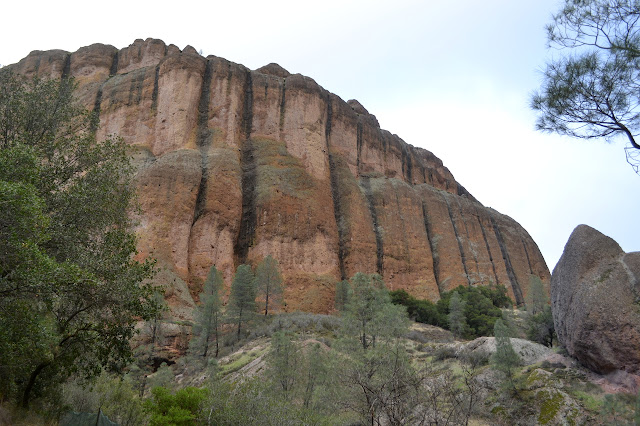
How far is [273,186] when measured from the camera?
182ft

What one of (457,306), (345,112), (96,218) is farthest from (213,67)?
(96,218)

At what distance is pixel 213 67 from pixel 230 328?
37.8 meters

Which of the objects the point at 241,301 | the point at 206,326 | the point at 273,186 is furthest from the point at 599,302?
the point at 273,186

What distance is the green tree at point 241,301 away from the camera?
120 feet

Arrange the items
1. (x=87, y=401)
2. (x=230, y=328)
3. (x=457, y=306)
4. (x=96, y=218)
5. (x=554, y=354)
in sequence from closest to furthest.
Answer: (x=96, y=218)
(x=87, y=401)
(x=554, y=354)
(x=230, y=328)
(x=457, y=306)

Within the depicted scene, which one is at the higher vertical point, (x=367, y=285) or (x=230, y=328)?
(x=367, y=285)

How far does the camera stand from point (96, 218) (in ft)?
47.3

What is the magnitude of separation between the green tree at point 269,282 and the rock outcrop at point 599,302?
2784cm

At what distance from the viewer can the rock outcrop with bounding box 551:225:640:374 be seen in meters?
14.7

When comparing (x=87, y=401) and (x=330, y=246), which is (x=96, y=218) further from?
(x=330, y=246)

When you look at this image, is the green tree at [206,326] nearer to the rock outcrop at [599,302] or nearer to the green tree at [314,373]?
the green tree at [314,373]

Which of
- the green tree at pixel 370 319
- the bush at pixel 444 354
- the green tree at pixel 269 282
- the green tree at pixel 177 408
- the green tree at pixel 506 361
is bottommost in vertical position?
the green tree at pixel 177 408

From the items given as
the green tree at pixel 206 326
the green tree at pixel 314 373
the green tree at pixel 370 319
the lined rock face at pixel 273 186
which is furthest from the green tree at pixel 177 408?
the lined rock face at pixel 273 186

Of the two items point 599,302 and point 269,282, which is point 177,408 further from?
point 269,282
